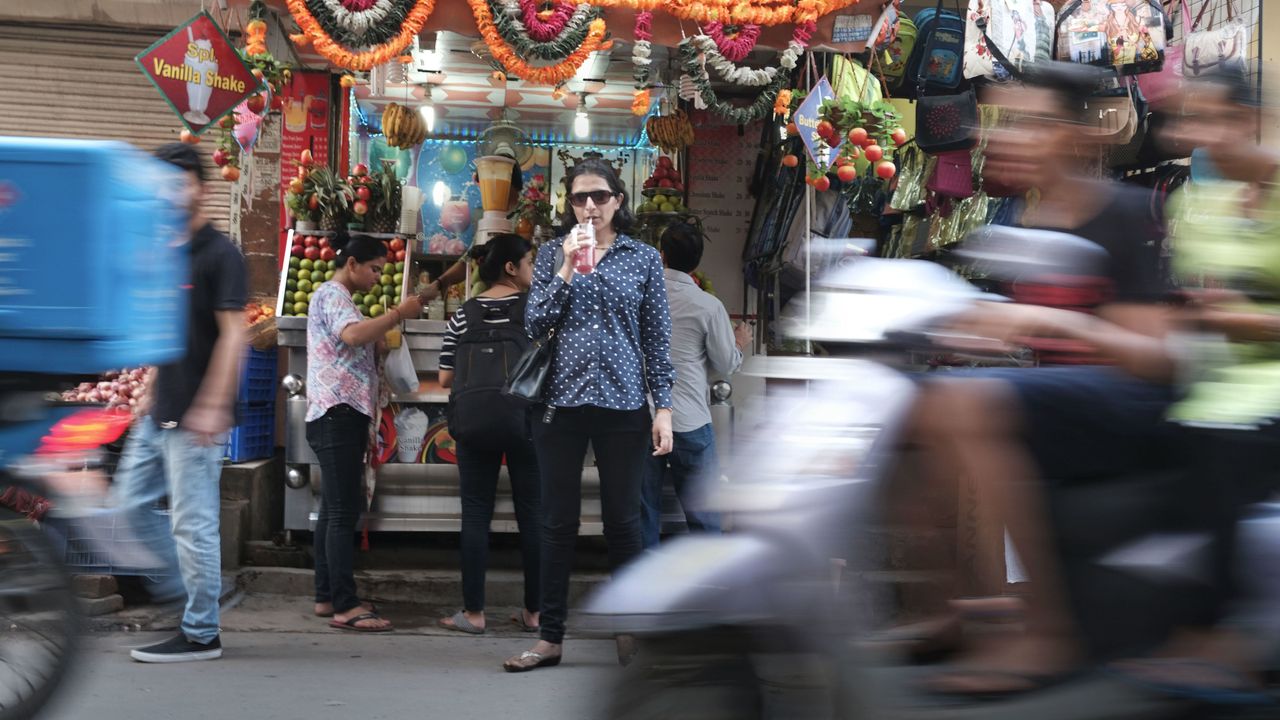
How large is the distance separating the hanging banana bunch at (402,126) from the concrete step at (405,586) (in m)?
2.90

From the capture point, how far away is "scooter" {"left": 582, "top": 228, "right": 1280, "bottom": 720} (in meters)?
2.41

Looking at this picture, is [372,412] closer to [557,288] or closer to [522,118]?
[557,288]

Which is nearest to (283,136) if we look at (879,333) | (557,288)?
(557,288)

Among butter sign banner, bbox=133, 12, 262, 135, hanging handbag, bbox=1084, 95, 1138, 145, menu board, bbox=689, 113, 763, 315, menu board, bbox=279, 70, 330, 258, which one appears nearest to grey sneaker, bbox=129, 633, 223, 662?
butter sign banner, bbox=133, 12, 262, 135

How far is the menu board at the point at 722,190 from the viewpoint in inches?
360

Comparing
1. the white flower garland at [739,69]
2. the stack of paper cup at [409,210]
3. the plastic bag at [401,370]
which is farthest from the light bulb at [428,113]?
the white flower garland at [739,69]

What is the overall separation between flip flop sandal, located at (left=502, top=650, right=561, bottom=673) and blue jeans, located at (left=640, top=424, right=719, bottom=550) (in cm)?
81

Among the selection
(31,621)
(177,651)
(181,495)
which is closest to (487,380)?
(181,495)

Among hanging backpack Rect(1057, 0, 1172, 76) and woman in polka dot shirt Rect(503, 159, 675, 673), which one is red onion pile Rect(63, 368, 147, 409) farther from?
hanging backpack Rect(1057, 0, 1172, 76)

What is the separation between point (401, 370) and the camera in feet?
20.1

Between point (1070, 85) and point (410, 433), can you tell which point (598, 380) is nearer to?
point (1070, 85)

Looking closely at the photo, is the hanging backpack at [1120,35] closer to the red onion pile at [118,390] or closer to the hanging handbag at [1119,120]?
the hanging handbag at [1119,120]

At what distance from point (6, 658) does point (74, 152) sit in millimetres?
1274

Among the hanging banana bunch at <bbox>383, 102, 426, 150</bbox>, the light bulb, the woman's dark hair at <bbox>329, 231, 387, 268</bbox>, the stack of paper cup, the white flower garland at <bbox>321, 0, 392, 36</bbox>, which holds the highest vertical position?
the white flower garland at <bbox>321, 0, 392, 36</bbox>
